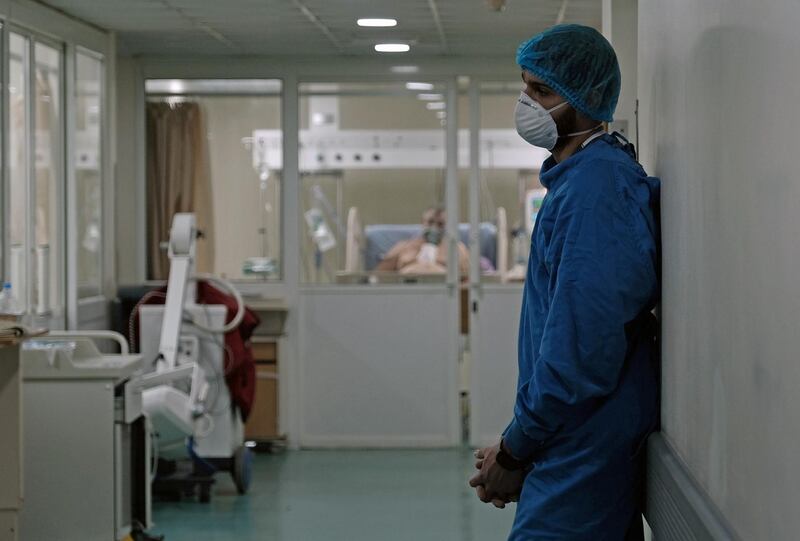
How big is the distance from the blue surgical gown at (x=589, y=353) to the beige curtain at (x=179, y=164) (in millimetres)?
5879

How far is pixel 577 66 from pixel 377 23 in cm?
451

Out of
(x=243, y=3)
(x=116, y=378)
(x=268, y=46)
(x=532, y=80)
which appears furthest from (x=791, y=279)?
(x=268, y=46)

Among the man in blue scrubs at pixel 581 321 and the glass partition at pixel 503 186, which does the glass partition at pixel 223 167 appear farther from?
the man in blue scrubs at pixel 581 321

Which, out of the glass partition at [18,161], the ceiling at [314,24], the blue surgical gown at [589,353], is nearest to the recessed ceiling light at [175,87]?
the ceiling at [314,24]

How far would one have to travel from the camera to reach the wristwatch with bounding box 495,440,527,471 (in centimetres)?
211

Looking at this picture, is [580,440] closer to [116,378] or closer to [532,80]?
[532,80]

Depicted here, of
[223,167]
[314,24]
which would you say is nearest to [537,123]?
[314,24]

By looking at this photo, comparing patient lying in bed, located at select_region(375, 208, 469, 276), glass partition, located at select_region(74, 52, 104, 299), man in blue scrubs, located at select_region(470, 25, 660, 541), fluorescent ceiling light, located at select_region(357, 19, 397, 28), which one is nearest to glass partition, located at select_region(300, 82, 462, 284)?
patient lying in bed, located at select_region(375, 208, 469, 276)

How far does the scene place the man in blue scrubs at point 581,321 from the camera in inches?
A: 75.4

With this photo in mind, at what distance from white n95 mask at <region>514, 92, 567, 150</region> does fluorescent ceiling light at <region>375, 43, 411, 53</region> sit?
517 centimetres

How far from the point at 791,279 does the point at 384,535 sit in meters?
4.43

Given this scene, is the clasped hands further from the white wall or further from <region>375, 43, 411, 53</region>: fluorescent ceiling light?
<region>375, 43, 411, 53</region>: fluorescent ceiling light

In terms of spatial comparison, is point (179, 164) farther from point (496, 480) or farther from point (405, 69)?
point (496, 480)

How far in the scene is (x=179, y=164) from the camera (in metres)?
7.81
